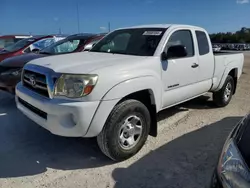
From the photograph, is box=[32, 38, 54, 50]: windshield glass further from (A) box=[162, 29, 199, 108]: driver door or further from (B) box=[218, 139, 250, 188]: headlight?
(B) box=[218, 139, 250, 188]: headlight

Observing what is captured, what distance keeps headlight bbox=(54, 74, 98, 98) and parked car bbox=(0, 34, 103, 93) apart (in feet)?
8.89

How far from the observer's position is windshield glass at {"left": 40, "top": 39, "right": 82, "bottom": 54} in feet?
22.0

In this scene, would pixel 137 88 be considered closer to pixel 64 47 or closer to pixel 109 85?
pixel 109 85

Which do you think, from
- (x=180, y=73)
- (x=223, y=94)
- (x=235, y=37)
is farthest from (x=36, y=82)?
(x=235, y=37)

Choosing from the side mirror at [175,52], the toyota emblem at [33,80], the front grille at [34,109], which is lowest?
the front grille at [34,109]

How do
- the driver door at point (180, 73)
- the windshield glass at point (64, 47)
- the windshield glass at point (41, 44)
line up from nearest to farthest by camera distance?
the driver door at point (180, 73) → the windshield glass at point (64, 47) → the windshield glass at point (41, 44)

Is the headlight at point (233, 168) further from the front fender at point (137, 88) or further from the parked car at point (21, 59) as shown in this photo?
the parked car at point (21, 59)

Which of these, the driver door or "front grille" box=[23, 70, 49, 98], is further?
the driver door

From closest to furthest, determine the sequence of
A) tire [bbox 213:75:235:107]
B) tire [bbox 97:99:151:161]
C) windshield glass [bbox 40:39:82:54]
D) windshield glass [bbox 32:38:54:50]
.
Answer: tire [bbox 97:99:151:161] → tire [bbox 213:75:235:107] → windshield glass [bbox 40:39:82:54] → windshield glass [bbox 32:38:54:50]

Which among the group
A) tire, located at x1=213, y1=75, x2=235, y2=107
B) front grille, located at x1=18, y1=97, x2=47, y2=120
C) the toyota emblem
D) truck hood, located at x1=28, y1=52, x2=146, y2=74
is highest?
truck hood, located at x1=28, y1=52, x2=146, y2=74

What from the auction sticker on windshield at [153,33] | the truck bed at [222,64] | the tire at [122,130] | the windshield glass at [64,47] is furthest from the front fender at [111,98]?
the windshield glass at [64,47]

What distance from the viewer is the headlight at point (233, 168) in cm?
159

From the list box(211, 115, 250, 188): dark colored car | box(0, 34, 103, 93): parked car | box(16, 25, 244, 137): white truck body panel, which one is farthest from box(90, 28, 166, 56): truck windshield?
box(211, 115, 250, 188): dark colored car

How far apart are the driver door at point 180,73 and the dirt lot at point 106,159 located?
2.08 ft
